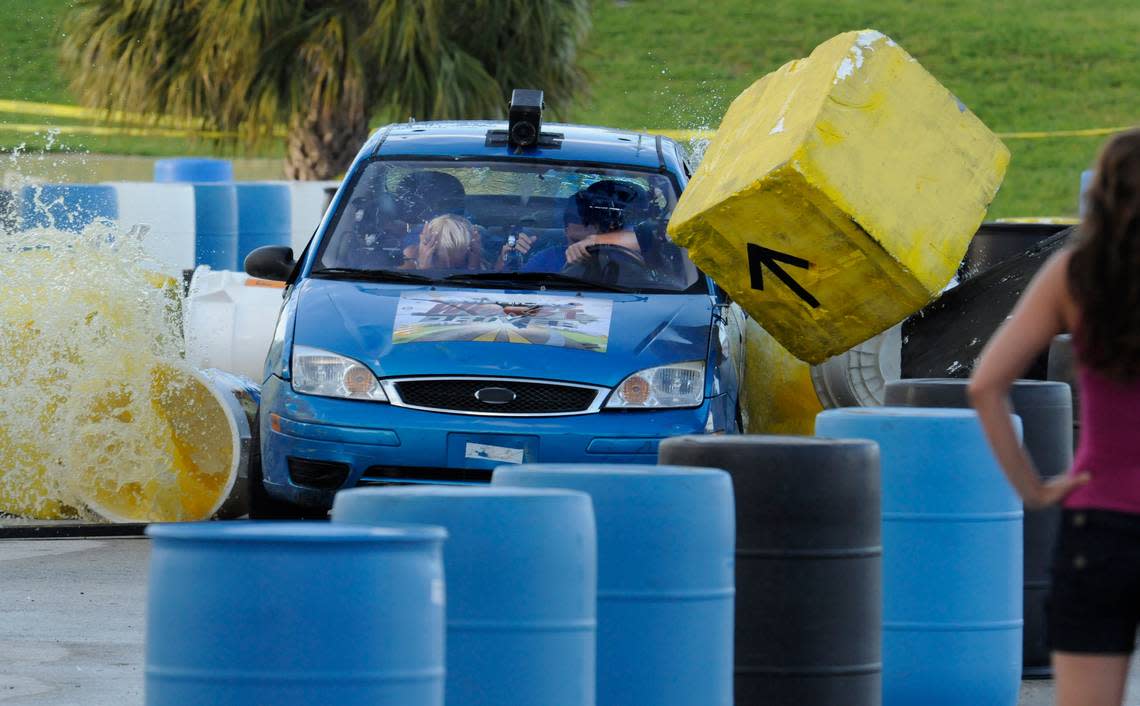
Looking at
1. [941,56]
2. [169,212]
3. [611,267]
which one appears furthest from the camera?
[941,56]

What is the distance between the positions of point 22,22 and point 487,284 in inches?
2200

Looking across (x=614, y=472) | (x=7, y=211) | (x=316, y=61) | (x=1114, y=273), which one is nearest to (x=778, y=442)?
(x=614, y=472)

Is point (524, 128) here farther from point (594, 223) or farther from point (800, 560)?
point (800, 560)

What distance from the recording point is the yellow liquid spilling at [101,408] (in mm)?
9344

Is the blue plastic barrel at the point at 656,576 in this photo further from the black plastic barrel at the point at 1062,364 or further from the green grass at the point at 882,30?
the green grass at the point at 882,30

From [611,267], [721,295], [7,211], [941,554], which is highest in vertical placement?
[7,211]

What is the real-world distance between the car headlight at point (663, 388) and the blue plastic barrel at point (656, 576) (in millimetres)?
3228

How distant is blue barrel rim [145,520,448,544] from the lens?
3.57 m

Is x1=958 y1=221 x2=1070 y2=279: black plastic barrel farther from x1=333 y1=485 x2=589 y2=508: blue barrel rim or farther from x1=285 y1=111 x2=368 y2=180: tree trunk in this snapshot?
x1=285 y1=111 x2=368 y2=180: tree trunk

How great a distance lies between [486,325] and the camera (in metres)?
8.16

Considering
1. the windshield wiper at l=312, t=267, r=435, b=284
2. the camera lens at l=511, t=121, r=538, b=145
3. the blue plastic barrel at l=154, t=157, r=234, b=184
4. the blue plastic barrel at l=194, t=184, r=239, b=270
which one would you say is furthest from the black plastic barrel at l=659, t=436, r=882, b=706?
the blue plastic barrel at l=154, t=157, r=234, b=184

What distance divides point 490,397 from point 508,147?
1831mm

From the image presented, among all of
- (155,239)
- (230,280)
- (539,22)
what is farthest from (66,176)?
(230,280)

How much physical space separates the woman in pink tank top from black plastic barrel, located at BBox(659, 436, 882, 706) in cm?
158
